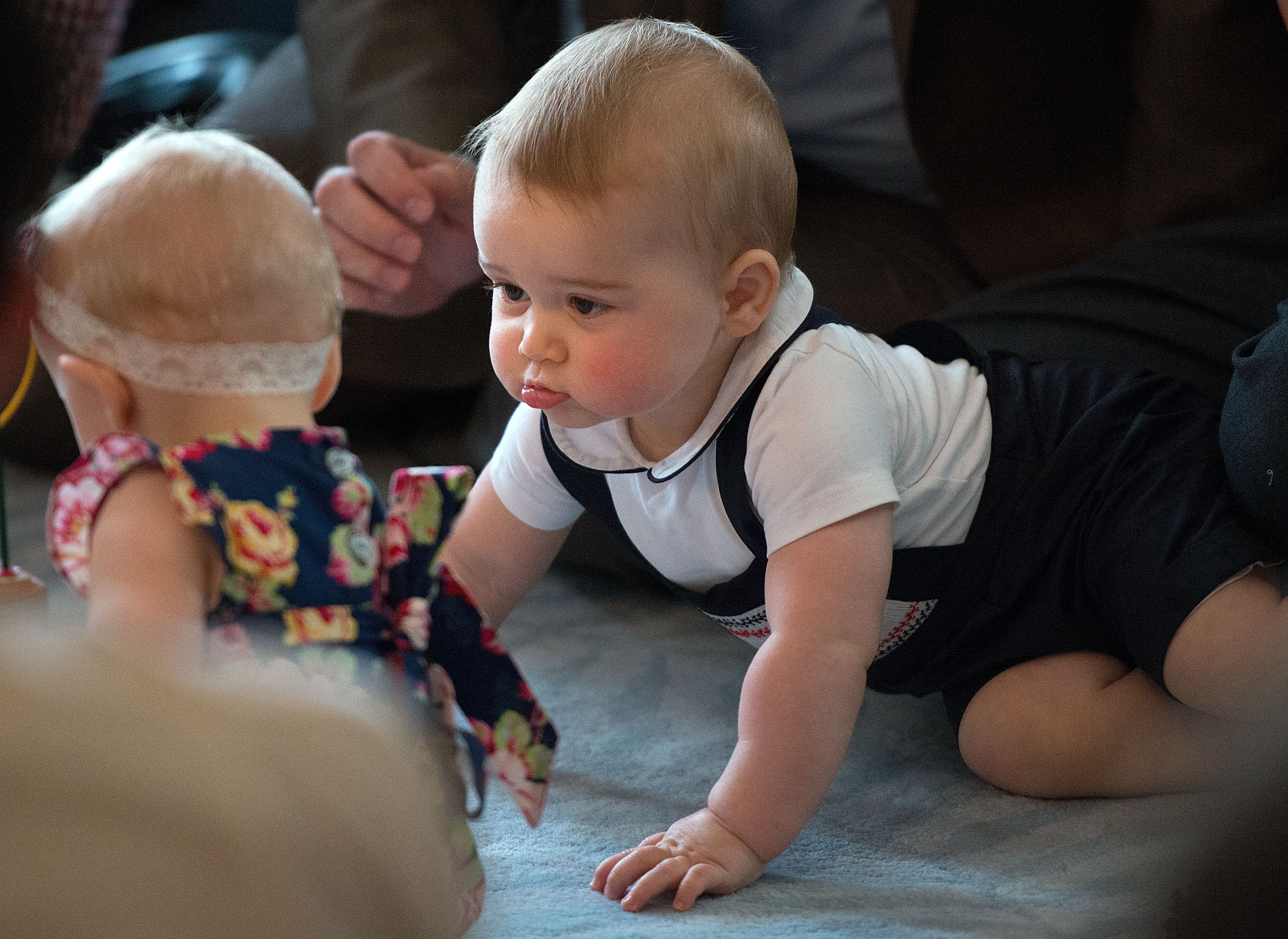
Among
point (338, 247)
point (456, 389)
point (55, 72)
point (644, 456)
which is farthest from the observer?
point (456, 389)

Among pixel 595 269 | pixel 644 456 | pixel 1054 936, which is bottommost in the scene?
pixel 1054 936

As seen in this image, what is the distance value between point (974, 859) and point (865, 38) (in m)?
0.80

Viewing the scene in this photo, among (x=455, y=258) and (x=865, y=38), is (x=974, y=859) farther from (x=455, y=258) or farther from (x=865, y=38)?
(x=865, y=38)

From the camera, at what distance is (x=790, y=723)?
711 millimetres

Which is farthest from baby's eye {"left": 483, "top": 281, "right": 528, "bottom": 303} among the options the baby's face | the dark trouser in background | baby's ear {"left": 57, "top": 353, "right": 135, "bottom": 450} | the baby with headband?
the dark trouser in background

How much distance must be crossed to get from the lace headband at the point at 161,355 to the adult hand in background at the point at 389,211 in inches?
12.5

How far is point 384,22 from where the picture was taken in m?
1.38

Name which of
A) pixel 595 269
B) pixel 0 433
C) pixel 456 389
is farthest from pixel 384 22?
pixel 595 269

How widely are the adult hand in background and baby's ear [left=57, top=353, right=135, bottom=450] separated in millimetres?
325

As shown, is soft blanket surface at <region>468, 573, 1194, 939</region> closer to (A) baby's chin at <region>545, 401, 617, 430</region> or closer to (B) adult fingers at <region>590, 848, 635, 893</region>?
(B) adult fingers at <region>590, 848, 635, 893</region>

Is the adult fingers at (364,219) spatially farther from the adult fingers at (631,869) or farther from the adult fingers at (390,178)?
the adult fingers at (631,869)

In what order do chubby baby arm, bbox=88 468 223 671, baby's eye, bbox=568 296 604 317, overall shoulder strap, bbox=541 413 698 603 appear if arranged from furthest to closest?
overall shoulder strap, bbox=541 413 698 603
baby's eye, bbox=568 296 604 317
chubby baby arm, bbox=88 468 223 671

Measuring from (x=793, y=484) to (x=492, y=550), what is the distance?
0.29m

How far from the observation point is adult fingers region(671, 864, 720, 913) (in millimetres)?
665
